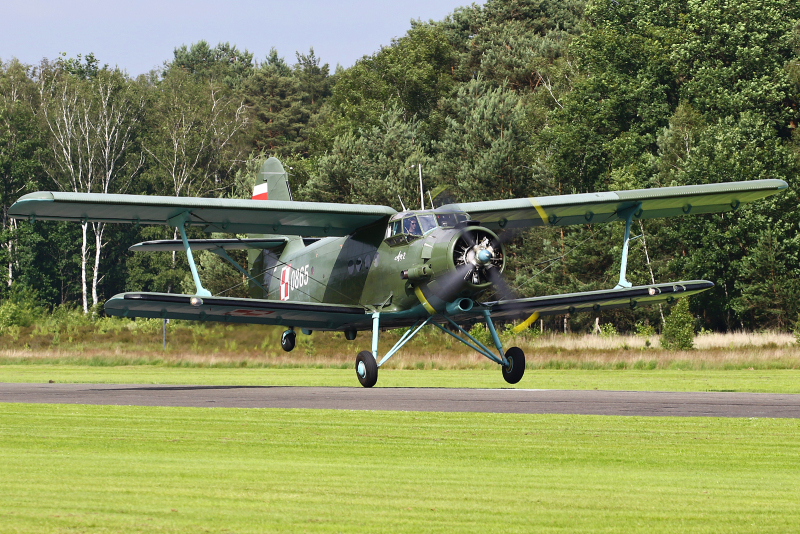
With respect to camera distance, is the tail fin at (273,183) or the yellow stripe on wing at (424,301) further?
the tail fin at (273,183)

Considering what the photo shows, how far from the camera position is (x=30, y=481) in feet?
25.7

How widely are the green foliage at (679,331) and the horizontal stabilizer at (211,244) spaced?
16909mm

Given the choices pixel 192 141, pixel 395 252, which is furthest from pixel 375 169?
pixel 395 252

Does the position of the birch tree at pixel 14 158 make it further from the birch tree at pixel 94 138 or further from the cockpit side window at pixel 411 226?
the cockpit side window at pixel 411 226

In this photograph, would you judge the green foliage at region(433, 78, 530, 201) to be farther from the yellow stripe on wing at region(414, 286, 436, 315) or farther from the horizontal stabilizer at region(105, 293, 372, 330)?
the yellow stripe on wing at region(414, 286, 436, 315)

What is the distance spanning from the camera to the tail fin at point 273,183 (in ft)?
110

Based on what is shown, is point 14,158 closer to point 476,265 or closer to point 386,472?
point 476,265

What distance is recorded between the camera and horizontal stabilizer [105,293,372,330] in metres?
22.1

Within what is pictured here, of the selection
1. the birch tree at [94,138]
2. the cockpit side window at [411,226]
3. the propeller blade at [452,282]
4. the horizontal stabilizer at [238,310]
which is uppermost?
the birch tree at [94,138]

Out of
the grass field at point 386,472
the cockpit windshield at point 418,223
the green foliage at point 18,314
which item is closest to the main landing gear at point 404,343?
the cockpit windshield at point 418,223

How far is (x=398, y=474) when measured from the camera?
857 cm

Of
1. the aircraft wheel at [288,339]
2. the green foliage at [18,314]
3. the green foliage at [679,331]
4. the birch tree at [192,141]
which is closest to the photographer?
the aircraft wheel at [288,339]

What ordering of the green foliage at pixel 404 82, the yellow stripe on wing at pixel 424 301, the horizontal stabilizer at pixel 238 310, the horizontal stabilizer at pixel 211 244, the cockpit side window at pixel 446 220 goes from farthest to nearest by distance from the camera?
the green foliage at pixel 404 82, the horizontal stabilizer at pixel 211 244, the horizontal stabilizer at pixel 238 310, the yellow stripe on wing at pixel 424 301, the cockpit side window at pixel 446 220

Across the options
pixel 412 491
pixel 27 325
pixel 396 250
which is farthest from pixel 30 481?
pixel 27 325
